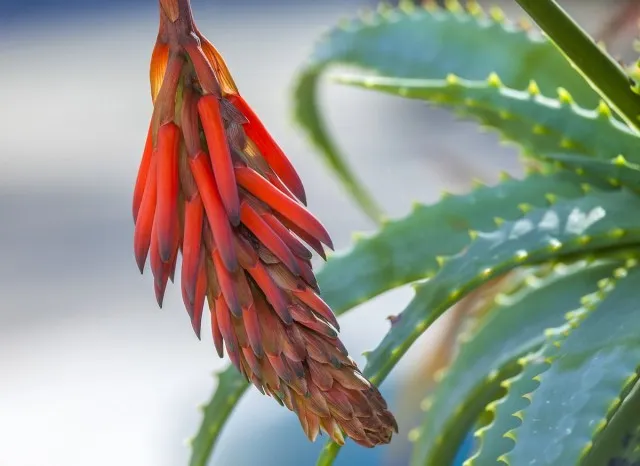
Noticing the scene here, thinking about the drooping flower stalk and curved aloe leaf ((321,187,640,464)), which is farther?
curved aloe leaf ((321,187,640,464))

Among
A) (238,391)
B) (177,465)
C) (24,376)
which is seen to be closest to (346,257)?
(238,391)

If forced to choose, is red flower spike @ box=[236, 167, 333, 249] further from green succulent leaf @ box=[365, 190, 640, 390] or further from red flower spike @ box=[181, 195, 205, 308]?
green succulent leaf @ box=[365, 190, 640, 390]

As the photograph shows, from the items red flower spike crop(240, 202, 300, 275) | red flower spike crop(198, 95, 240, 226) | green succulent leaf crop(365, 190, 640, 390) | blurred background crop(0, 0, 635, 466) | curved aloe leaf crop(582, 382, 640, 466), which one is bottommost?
curved aloe leaf crop(582, 382, 640, 466)

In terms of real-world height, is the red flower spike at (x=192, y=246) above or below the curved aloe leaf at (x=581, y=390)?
above

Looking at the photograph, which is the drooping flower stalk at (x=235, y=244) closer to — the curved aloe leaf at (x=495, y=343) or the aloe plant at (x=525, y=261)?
the aloe plant at (x=525, y=261)

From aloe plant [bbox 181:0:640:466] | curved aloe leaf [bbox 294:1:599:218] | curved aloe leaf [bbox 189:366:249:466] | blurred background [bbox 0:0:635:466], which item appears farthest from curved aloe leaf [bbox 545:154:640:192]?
blurred background [bbox 0:0:635:466]

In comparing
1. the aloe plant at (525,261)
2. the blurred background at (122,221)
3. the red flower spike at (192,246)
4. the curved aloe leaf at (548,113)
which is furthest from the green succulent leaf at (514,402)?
the blurred background at (122,221)
